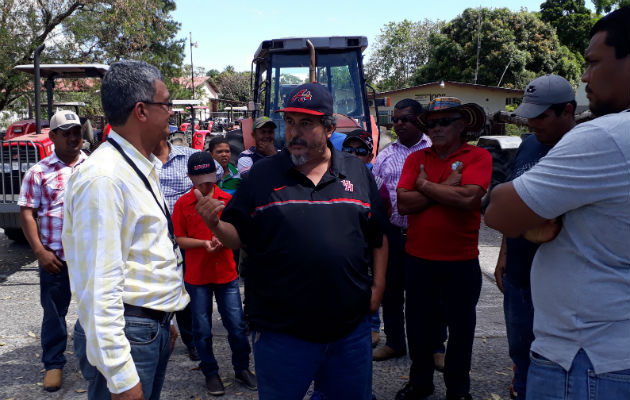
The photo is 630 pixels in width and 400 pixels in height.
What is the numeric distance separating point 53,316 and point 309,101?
2.90 meters

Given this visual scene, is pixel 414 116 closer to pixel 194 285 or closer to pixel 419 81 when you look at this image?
pixel 194 285

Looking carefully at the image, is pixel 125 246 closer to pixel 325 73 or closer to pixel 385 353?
pixel 385 353

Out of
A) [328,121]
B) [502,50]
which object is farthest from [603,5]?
[328,121]

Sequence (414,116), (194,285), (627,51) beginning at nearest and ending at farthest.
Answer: (627,51) < (194,285) < (414,116)

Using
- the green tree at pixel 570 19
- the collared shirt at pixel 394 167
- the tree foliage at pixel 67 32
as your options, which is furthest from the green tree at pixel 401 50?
the collared shirt at pixel 394 167

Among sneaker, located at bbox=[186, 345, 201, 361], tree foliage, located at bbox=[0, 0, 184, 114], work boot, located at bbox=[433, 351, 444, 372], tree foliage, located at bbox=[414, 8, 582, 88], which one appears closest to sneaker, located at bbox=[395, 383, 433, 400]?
work boot, located at bbox=[433, 351, 444, 372]

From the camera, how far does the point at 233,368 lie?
4.14 m

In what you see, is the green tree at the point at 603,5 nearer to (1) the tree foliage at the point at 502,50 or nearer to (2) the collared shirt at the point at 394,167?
(1) the tree foliage at the point at 502,50

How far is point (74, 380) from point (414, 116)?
3.63 meters

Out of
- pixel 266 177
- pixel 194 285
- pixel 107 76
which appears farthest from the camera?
pixel 194 285

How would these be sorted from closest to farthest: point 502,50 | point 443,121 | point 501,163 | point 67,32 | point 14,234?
point 443,121
point 14,234
point 501,163
point 67,32
point 502,50

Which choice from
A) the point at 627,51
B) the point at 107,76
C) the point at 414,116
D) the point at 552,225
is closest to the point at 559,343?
the point at 552,225

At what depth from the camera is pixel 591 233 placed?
154cm

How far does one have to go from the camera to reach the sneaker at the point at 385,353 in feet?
14.3
